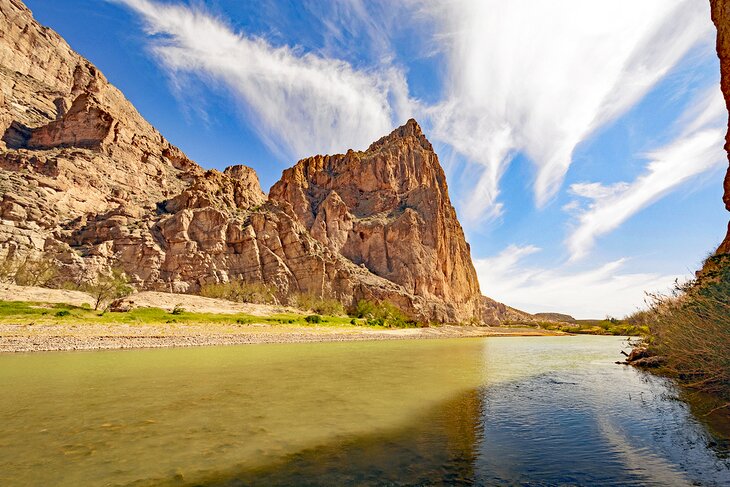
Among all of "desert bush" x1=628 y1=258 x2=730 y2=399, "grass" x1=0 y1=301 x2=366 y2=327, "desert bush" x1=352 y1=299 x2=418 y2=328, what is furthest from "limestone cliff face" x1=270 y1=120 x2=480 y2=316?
"desert bush" x1=628 y1=258 x2=730 y2=399

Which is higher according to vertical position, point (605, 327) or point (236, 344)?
point (605, 327)

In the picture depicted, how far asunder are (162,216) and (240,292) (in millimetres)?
45814

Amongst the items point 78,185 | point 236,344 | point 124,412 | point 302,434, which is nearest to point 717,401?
point 302,434

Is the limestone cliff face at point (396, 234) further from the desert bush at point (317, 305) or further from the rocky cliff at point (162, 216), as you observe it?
the desert bush at point (317, 305)

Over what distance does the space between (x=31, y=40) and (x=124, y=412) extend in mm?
241352

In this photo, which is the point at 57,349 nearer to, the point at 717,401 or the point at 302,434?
the point at 302,434

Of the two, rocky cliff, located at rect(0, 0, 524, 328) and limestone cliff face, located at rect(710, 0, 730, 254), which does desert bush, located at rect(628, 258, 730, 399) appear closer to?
limestone cliff face, located at rect(710, 0, 730, 254)

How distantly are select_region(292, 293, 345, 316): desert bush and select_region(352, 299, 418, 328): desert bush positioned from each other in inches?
285

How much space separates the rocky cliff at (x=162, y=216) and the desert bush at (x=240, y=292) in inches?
243

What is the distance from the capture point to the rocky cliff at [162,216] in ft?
345

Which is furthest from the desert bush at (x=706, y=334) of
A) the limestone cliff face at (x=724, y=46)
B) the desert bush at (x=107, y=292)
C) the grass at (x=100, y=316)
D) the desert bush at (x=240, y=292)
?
the desert bush at (x=240, y=292)

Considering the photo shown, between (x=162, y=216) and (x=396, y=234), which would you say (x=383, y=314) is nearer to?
(x=396, y=234)

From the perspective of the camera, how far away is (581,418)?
14.0 m

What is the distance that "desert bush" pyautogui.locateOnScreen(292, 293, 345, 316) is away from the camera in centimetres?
11134
